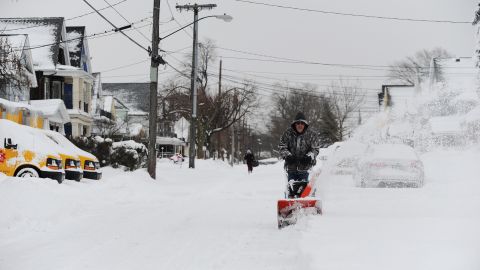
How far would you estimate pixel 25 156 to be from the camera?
1420cm

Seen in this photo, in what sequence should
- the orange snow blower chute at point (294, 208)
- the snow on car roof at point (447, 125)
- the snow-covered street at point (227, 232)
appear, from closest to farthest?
the snow-covered street at point (227, 232), the orange snow blower chute at point (294, 208), the snow on car roof at point (447, 125)

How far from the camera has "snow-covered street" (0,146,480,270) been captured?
6008mm

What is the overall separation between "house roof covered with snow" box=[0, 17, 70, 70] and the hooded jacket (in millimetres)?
21478

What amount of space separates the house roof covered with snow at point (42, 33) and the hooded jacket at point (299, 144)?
70.5 ft

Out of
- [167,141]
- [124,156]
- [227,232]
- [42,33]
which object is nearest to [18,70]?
[124,156]

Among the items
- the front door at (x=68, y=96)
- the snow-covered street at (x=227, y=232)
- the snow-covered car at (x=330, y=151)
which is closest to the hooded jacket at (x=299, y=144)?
the snow-covered street at (x=227, y=232)

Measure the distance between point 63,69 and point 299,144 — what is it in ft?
101

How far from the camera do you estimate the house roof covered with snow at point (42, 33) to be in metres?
28.6

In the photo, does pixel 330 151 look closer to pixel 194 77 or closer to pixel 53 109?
pixel 194 77

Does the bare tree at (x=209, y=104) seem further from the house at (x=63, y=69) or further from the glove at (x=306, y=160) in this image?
the glove at (x=306, y=160)

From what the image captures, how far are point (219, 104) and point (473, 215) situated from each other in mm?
46121

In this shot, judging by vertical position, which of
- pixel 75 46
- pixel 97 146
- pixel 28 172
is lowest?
pixel 28 172

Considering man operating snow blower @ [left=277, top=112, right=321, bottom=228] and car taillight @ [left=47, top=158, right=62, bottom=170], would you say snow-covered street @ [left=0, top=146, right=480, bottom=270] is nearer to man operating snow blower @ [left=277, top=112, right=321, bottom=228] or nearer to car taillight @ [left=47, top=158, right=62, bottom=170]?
man operating snow blower @ [left=277, top=112, right=321, bottom=228]

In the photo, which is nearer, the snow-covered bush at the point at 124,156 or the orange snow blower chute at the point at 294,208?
Answer: the orange snow blower chute at the point at 294,208
